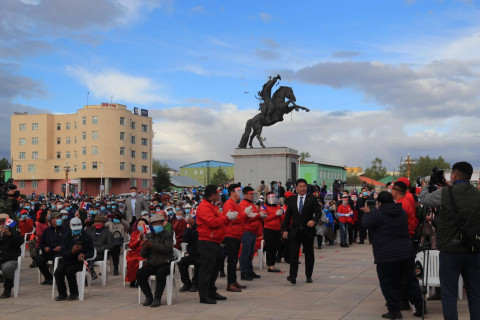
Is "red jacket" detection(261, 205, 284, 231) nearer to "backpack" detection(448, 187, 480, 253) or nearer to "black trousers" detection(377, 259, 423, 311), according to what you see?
"black trousers" detection(377, 259, 423, 311)

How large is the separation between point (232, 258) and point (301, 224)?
159 cm

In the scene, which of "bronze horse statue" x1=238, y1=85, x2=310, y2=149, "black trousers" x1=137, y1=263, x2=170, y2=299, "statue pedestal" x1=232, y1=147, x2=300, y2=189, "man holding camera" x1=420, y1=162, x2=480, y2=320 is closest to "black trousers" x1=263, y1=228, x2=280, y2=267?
"black trousers" x1=137, y1=263, x2=170, y2=299

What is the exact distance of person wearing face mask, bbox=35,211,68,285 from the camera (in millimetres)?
10906

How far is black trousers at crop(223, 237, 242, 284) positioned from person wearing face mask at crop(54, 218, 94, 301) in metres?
2.57

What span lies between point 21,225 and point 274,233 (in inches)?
338

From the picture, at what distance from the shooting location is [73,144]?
86688 mm

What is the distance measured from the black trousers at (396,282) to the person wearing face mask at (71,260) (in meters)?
5.18

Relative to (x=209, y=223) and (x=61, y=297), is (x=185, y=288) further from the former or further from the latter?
(x=61, y=297)

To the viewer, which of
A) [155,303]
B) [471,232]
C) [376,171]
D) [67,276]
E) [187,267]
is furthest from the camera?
[376,171]

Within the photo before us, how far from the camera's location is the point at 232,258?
999 cm

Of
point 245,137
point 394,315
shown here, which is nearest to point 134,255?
point 394,315

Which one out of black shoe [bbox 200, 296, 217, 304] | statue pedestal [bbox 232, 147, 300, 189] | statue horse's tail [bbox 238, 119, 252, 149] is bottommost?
black shoe [bbox 200, 296, 217, 304]

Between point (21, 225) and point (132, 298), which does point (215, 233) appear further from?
point (21, 225)

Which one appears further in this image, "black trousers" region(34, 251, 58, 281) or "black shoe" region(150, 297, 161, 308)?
"black trousers" region(34, 251, 58, 281)
